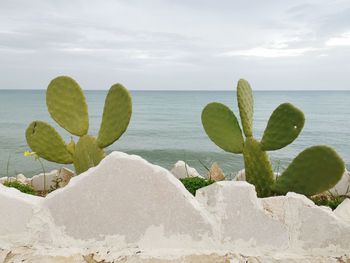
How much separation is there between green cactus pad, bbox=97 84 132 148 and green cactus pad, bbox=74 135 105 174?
13 centimetres

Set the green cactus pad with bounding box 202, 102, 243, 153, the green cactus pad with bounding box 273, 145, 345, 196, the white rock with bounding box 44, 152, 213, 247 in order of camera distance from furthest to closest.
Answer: the green cactus pad with bounding box 202, 102, 243, 153 < the green cactus pad with bounding box 273, 145, 345, 196 < the white rock with bounding box 44, 152, 213, 247

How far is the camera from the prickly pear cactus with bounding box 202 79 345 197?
3252 millimetres

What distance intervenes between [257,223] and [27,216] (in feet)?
4.04

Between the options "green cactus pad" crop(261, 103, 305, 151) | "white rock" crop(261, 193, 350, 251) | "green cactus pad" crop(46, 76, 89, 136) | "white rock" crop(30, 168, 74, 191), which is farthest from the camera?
"white rock" crop(30, 168, 74, 191)

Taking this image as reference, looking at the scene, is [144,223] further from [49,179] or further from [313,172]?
[49,179]

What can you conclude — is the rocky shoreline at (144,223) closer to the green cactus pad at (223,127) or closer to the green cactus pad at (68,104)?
the green cactus pad at (223,127)

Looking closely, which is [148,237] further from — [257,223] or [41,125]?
[41,125]

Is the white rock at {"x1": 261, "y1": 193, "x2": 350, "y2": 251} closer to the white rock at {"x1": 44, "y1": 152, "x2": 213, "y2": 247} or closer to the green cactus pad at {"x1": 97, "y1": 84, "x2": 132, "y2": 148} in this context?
the white rock at {"x1": 44, "y1": 152, "x2": 213, "y2": 247}

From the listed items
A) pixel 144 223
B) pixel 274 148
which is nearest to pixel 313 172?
pixel 274 148

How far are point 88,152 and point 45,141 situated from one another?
382 millimetres

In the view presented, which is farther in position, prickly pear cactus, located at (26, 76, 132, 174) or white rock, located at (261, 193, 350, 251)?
prickly pear cactus, located at (26, 76, 132, 174)

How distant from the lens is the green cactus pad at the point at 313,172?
126 inches

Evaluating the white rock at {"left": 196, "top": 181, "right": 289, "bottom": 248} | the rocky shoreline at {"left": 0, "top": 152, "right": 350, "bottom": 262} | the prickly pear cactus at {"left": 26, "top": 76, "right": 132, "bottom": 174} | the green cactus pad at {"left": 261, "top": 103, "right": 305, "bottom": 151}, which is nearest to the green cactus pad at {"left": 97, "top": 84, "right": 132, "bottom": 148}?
the prickly pear cactus at {"left": 26, "top": 76, "right": 132, "bottom": 174}

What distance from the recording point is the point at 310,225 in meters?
2.53
